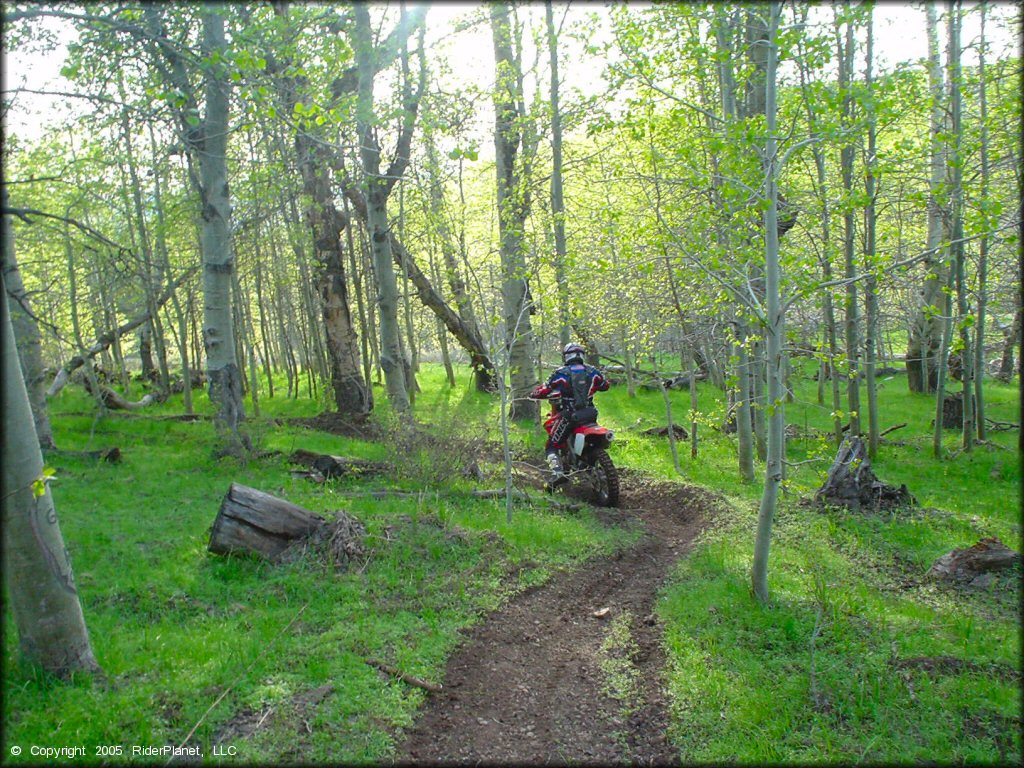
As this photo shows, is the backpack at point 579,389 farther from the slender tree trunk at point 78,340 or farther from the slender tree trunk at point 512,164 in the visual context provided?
the slender tree trunk at point 78,340

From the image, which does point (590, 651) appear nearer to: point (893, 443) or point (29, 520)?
point (29, 520)

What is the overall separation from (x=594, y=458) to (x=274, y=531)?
5024 millimetres

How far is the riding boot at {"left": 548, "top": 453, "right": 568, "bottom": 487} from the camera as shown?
10.4 metres

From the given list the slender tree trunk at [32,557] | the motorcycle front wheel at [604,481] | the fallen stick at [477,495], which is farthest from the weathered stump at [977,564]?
the slender tree trunk at [32,557]

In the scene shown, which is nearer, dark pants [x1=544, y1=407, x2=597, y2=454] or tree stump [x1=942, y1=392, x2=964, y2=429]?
dark pants [x1=544, y1=407, x2=597, y2=454]

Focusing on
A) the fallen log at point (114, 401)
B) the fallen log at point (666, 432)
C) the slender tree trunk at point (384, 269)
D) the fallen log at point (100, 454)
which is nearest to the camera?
the fallen log at point (100, 454)

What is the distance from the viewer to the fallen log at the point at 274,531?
6.57 meters

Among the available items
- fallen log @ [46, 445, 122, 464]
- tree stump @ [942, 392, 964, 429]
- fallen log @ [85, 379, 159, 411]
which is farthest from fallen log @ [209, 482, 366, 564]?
tree stump @ [942, 392, 964, 429]

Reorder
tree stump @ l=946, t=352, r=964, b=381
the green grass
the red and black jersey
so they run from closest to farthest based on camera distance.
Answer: the green grass
the red and black jersey
tree stump @ l=946, t=352, r=964, b=381

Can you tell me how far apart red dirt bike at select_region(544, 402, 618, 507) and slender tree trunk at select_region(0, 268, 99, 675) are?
6.84m

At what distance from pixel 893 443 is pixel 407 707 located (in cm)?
1303

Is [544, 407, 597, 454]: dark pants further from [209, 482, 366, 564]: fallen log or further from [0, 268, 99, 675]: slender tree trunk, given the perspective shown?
[0, 268, 99, 675]: slender tree trunk

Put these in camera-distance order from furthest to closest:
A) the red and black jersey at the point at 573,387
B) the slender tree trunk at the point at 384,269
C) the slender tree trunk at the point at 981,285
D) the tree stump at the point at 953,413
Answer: the tree stump at the point at 953,413 → the slender tree trunk at the point at 384,269 → the slender tree trunk at the point at 981,285 → the red and black jersey at the point at 573,387

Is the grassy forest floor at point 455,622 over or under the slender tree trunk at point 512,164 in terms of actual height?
under
